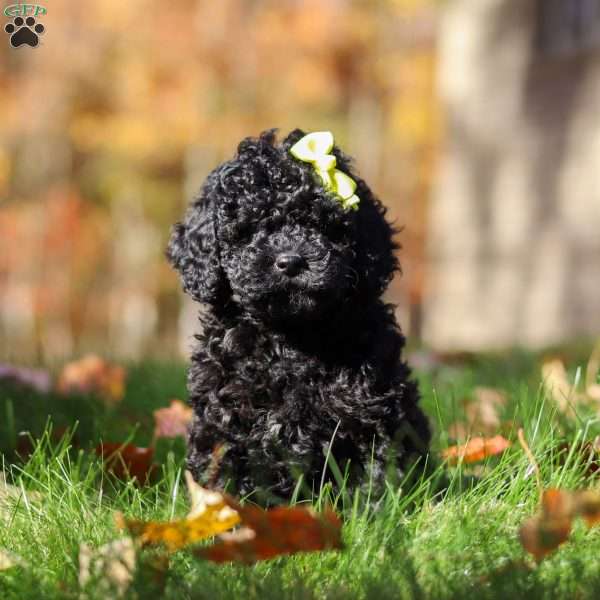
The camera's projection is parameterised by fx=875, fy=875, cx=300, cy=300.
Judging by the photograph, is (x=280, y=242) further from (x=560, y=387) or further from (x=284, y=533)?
(x=560, y=387)

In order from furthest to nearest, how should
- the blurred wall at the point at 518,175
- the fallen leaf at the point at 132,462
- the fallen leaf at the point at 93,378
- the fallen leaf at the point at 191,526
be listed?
the blurred wall at the point at 518,175
the fallen leaf at the point at 93,378
the fallen leaf at the point at 132,462
the fallen leaf at the point at 191,526

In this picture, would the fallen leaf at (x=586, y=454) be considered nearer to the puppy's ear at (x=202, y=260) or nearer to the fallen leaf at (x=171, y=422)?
the puppy's ear at (x=202, y=260)

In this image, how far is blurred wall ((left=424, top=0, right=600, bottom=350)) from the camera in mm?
11031

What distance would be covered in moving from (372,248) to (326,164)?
31cm

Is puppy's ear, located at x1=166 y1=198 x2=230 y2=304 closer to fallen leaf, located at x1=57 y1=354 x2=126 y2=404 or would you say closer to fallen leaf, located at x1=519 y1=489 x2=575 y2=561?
fallen leaf, located at x1=519 y1=489 x2=575 y2=561

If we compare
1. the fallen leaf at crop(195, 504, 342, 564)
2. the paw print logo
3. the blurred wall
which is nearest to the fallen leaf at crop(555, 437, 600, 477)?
the fallen leaf at crop(195, 504, 342, 564)

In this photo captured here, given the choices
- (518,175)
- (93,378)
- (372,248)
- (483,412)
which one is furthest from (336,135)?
(372,248)

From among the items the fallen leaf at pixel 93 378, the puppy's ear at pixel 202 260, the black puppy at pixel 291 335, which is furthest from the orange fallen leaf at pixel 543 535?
the fallen leaf at pixel 93 378

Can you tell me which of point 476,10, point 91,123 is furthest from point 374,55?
point 476,10

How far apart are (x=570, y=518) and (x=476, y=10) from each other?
459 inches

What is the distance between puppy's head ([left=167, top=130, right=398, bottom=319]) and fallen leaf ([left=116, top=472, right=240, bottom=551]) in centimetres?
71

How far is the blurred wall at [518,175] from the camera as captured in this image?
36.2ft

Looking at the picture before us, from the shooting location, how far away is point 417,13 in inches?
845

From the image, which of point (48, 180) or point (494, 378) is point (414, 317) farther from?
point (494, 378)
